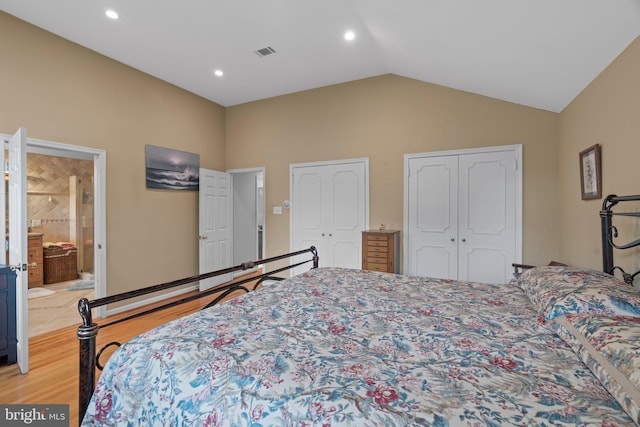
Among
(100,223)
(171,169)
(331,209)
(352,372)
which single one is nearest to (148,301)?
(100,223)

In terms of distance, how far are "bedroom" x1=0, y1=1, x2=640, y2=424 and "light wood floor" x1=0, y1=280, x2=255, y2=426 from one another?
0.79 meters

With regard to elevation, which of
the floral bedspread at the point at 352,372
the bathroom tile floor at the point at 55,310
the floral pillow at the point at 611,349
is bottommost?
the bathroom tile floor at the point at 55,310

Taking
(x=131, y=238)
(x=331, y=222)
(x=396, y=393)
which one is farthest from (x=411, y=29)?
(x=131, y=238)

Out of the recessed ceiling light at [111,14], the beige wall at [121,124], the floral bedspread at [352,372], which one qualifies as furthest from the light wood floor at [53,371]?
the recessed ceiling light at [111,14]

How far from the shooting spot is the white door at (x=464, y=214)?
3.53m

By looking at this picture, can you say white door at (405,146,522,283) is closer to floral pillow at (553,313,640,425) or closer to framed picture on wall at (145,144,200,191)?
floral pillow at (553,313,640,425)

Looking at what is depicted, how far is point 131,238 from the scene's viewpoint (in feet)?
12.9

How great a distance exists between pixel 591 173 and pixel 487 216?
125cm

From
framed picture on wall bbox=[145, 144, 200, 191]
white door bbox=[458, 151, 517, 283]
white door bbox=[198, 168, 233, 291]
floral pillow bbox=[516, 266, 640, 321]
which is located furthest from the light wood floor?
white door bbox=[458, 151, 517, 283]

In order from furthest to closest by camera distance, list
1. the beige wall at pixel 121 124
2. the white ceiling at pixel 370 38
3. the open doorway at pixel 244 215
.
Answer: the open doorway at pixel 244 215 < the beige wall at pixel 121 124 < the white ceiling at pixel 370 38

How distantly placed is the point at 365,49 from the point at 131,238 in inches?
146

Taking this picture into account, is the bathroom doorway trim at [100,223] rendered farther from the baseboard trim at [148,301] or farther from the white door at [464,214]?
the white door at [464,214]

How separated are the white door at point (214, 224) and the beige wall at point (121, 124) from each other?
8.2 inches

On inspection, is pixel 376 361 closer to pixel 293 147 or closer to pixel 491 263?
pixel 491 263
